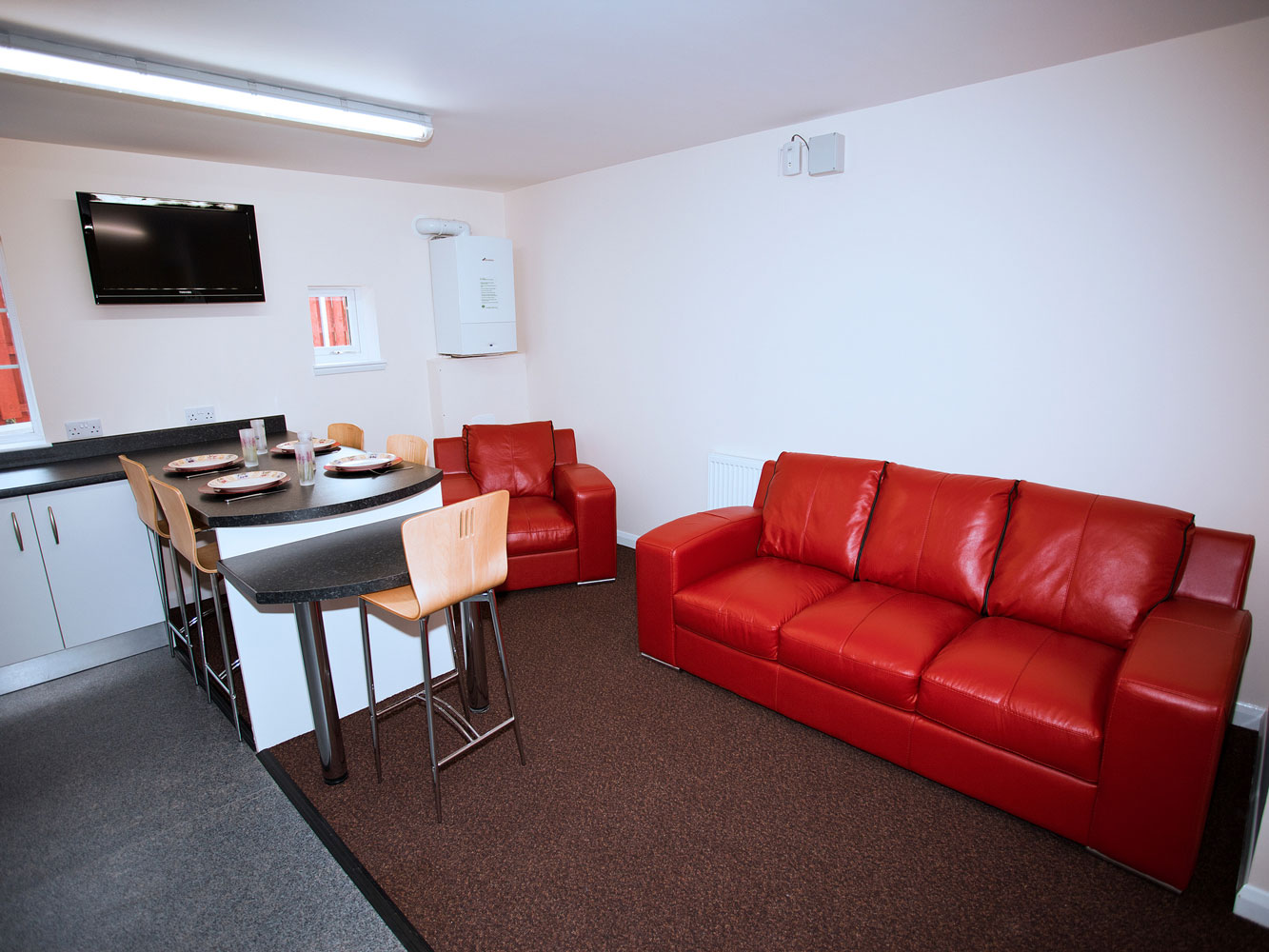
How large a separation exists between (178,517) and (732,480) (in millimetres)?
2829

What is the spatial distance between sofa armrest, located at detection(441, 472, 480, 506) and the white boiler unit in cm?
99

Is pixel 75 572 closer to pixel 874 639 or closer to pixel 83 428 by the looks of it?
pixel 83 428

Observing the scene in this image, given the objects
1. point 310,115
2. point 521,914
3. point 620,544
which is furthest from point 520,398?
point 521,914

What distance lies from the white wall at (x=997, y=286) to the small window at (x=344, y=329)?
1.90 meters

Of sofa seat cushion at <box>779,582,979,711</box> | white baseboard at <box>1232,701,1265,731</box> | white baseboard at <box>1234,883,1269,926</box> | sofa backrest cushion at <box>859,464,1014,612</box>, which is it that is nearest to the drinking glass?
sofa seat cushion at <box>779,582,979,711</box>

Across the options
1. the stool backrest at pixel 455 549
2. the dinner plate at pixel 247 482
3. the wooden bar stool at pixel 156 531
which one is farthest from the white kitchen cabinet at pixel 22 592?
the stool backrest at pixel 455 549

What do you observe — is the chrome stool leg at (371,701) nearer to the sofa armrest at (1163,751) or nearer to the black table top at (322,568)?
the black table top at (322,568)

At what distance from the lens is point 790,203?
139 inches

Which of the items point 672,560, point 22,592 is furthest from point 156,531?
point 672,560

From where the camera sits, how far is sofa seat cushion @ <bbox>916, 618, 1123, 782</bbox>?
1970 mm

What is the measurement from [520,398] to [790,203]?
2.80 metres

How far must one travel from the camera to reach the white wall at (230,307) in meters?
3.48

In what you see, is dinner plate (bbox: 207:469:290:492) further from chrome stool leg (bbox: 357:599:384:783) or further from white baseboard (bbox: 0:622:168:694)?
white baseboard (bbox: 0:622:168:694)

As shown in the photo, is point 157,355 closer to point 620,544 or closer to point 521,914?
point 620,544
